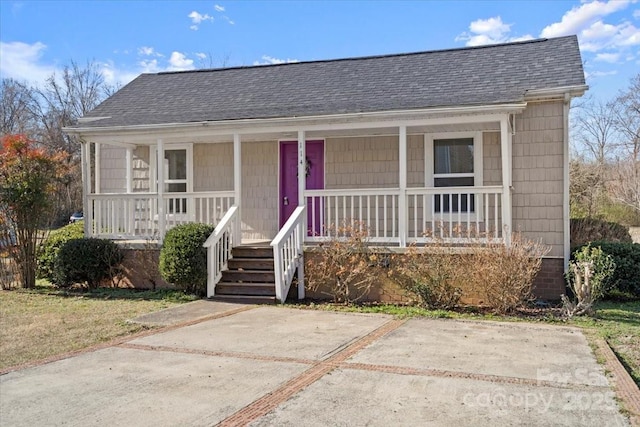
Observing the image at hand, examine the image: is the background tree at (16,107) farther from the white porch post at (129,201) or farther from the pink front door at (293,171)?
the pink front door at (293,171)

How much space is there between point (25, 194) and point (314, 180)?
591cm

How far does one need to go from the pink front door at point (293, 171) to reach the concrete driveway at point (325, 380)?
514cm

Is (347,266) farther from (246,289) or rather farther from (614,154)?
(614,154)

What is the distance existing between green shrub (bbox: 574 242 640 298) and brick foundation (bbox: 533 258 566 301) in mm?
714

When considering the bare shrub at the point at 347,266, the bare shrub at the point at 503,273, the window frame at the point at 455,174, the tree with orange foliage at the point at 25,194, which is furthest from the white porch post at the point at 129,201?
the bare shrub at the point at 503,273

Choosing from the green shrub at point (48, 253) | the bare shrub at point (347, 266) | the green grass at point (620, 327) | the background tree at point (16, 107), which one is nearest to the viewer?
the green grass at point (620, 327)

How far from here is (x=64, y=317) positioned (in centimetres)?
798

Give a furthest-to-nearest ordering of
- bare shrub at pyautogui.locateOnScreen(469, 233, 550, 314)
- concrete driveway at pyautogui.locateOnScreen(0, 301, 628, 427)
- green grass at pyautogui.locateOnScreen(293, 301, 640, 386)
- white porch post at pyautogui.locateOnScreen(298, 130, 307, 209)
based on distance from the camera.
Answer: white porch post at pyautogui.locateOnScreen(298, 130, 307, 209), bare shrub at pyautogui.locateOnScreen(469, 233, 550, 314), green grass at pyautogui.locateOnScreen(293, 301, 640, 386), concrete driveway at pyautogui.locateOnScreen(0, 301, 628, 427)

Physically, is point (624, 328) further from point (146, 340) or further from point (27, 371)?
point (27, 371)

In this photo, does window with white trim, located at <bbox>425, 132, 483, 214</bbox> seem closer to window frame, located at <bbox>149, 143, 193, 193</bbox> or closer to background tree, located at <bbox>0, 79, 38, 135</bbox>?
window frame, located at <bbox>149, 143, 193, 193</bbox>

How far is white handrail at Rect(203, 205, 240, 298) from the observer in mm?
9453

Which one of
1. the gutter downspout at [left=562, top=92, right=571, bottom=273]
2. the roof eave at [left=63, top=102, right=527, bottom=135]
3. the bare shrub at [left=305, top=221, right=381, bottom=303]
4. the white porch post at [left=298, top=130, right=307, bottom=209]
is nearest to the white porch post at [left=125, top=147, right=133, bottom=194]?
the roof eave at [left=63, top=102, right=527, bottom=135]

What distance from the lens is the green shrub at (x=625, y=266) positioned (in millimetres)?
9070

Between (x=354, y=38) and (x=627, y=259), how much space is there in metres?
19.8
